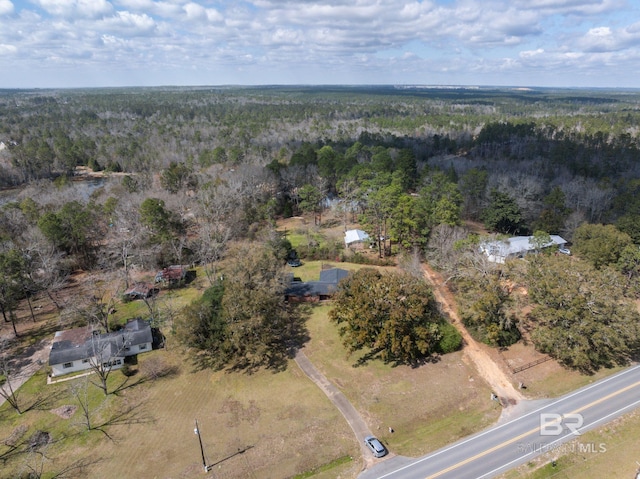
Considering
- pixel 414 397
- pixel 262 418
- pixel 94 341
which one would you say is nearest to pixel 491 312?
pixel 414 397

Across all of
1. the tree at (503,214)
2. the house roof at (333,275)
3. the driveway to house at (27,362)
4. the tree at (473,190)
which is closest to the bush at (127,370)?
the driveway to house at (27,362)

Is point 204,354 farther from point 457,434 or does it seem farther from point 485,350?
point 485,350

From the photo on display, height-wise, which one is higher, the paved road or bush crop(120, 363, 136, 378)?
the paved road

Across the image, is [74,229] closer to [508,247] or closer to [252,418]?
[252,418]

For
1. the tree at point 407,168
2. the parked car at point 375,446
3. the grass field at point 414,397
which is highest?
the tree at point 407,168

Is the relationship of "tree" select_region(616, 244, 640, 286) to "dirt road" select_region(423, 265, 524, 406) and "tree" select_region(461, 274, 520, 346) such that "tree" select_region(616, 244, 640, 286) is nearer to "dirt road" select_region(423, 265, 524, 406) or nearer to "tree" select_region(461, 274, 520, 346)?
"tree" select_region(461, 274, 520, 346)

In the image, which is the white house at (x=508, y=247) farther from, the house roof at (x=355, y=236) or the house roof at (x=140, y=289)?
the house roof at (x=140, y=289)

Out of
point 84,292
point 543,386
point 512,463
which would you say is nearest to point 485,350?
point 543,386

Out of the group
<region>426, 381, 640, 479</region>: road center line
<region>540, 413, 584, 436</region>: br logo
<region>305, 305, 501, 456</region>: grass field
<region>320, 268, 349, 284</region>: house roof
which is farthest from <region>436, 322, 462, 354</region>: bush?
<region>320, 268, 349, 284</region>: house roof
